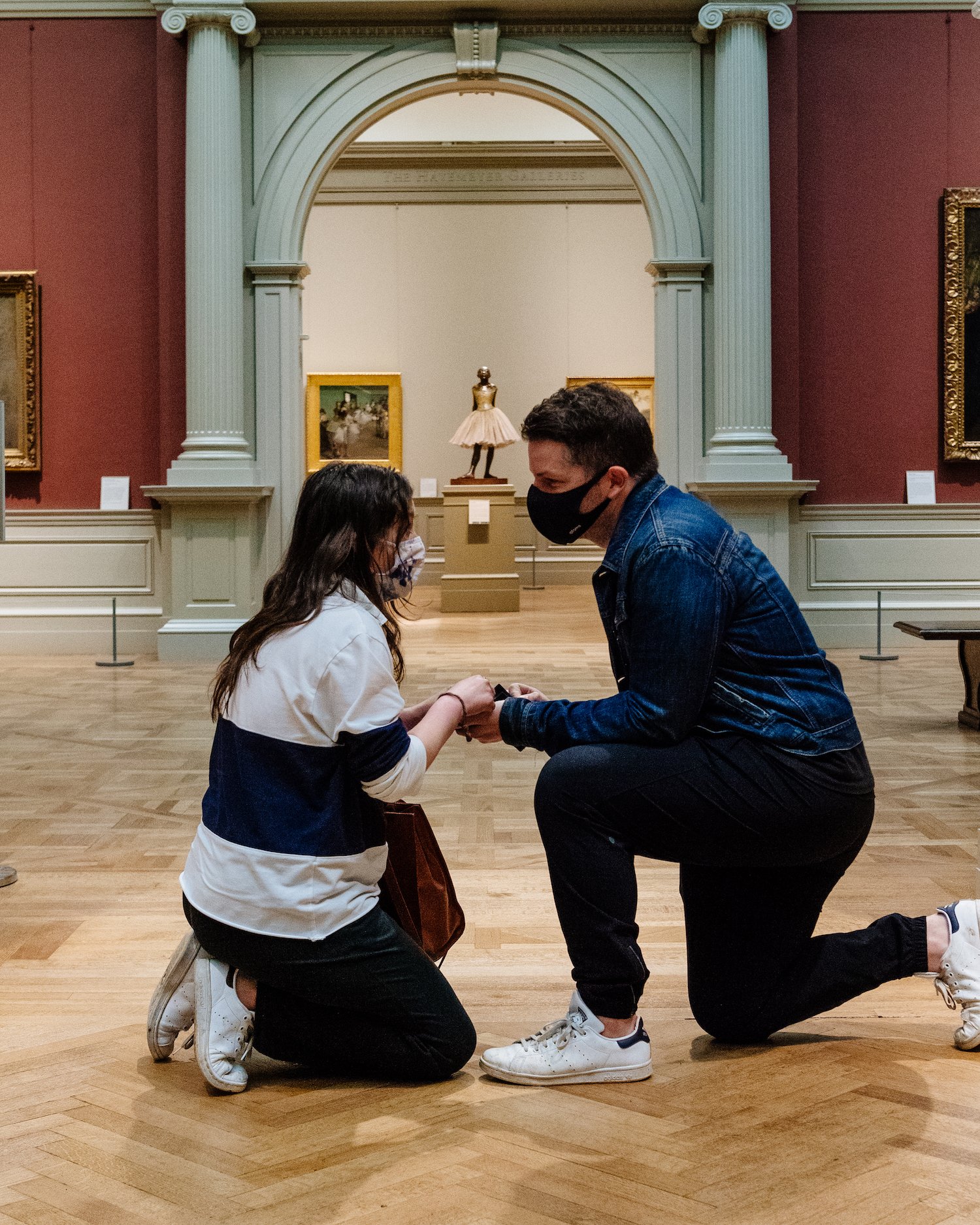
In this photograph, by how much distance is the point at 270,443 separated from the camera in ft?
35.0

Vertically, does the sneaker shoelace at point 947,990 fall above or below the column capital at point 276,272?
below

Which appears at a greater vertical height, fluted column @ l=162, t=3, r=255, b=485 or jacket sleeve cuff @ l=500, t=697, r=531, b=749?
fluted column @ l=162, t=3, r=255, b=485

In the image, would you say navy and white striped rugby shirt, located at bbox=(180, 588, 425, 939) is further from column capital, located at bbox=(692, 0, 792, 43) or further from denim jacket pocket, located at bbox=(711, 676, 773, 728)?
column capital, located at bbox=(692, 0, 792, 43)

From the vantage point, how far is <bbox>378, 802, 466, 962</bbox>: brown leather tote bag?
2.69 m

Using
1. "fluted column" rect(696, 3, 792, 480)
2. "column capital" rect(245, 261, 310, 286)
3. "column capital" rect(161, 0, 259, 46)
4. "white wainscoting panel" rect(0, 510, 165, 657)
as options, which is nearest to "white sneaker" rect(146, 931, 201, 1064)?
"fluted column" rect(696, 3, 792, 480)

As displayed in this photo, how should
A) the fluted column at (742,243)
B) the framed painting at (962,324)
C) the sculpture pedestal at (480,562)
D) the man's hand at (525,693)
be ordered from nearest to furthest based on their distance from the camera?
1. the man's hand at (525,693)
2. the fluted column at (742,243)
3. the framed painting at (962,324)
4. the sculpture pedestal at (480,562)

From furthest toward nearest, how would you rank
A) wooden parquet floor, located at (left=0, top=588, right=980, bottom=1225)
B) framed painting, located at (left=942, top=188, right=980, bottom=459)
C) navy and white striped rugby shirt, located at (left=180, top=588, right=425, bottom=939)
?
framed painting, located at (left=942, top=188, right=980, bottom=459)
navy and white striped rugby shirt, located at (left=180, top=588, right=425, bottom=939)
wooden parquet floor, located at (left=0, top=588, right=980, bottom=1225)

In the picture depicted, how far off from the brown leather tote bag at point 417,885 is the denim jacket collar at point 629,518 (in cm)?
63

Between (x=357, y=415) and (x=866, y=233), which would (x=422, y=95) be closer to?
(x=866, y=233)

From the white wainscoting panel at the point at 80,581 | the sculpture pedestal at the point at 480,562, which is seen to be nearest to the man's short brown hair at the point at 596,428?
the white wainscoting panel at the point at 80,581

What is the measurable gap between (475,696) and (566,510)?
420 mm

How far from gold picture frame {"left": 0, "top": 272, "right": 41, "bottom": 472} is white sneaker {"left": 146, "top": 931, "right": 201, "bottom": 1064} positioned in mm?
8961

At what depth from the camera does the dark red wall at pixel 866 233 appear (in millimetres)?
10750

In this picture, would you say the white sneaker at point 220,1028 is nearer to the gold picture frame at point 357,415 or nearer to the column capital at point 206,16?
the column capital at point 206,16
